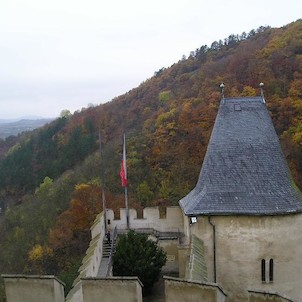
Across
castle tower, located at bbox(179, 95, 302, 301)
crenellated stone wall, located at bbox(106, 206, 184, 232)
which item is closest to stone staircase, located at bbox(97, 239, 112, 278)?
crenellated stone wall, located at bbox(106, 206, 184, 232)

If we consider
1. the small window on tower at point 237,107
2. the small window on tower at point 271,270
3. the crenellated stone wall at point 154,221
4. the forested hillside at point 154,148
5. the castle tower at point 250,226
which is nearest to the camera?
the castle tower at point 250,226

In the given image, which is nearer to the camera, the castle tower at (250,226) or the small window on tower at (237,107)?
the castle tower at (250,226)

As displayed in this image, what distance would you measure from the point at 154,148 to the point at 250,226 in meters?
29.3

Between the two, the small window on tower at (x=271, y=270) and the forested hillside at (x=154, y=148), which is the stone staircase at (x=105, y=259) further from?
the small window on tower at (x=271, y=270)

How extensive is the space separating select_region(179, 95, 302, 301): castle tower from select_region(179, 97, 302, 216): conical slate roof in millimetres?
32

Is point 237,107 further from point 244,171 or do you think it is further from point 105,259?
point 105,259

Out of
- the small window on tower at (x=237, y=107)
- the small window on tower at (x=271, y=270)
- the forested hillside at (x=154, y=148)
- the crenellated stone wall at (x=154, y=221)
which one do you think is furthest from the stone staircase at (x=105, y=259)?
the small window on tower at (x=237, y=107)

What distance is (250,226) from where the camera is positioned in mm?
13430

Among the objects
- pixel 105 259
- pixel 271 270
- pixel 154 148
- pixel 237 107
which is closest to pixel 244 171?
pixel 237 107

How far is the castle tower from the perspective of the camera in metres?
13.4

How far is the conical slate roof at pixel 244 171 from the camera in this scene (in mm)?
13602

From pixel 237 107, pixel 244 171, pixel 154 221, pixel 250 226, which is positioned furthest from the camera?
pixel 154 221

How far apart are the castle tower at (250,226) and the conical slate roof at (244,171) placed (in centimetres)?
3

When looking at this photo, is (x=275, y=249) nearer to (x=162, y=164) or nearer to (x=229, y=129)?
(x=229, y=129)
